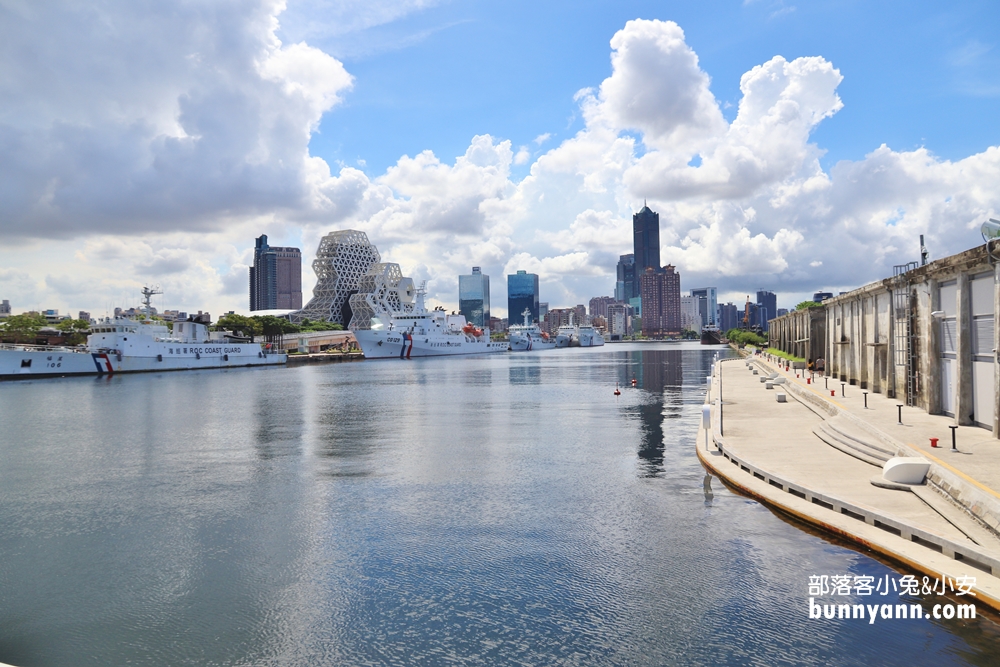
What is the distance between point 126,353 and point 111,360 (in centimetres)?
233

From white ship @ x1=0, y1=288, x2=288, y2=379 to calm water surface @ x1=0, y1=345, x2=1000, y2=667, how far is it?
6576 cm

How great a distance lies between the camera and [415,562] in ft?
46.7

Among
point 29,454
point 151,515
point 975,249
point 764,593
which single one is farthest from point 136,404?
point 975,249

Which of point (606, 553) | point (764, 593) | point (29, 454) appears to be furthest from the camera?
point (29, 454)

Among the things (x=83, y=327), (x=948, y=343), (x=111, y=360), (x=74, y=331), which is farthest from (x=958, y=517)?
(x=83, y=327)

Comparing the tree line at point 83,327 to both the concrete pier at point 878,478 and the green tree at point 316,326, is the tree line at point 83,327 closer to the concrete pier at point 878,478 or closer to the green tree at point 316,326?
the green tree at point 316,326

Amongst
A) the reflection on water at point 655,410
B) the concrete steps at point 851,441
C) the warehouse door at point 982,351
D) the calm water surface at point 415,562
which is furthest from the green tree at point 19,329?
the warehouse door at point 982,351

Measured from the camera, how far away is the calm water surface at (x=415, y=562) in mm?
10422

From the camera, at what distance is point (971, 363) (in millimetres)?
21578

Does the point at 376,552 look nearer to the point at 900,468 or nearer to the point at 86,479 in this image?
the point at 900,468

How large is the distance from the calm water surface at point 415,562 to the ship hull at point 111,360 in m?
65.2

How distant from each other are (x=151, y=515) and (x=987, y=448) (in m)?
23.8

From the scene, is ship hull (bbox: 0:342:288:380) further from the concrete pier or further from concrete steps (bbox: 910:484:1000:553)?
concrete steps (bbox: 910:484:1000:553)

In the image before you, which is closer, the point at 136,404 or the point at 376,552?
the point at 376,552
